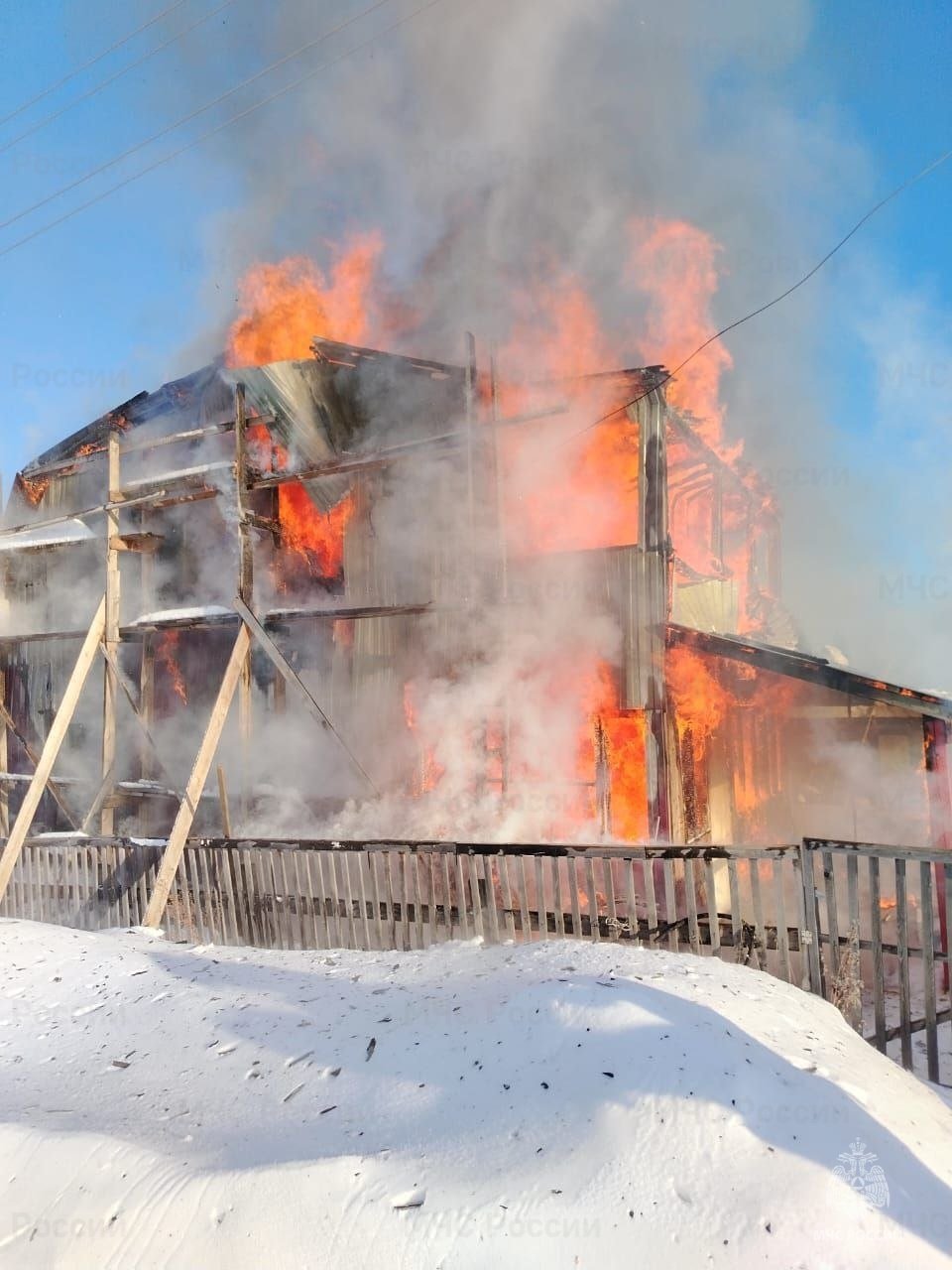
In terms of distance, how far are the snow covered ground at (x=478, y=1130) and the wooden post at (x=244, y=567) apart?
5442mm

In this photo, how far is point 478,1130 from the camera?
10.0ft

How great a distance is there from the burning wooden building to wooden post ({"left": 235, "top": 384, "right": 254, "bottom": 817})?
0.17ft

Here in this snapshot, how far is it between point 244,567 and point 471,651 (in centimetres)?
377

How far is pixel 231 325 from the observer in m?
15.0

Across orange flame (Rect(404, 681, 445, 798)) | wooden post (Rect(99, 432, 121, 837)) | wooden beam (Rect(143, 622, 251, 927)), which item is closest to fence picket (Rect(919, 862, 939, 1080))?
orange flame (Rect(404, 681, 445, 798))

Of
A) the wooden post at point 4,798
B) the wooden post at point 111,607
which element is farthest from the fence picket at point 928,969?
the wooden post at point 4,798

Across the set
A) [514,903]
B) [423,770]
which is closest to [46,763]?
[423,770]

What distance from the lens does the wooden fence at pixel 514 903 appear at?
5234mm

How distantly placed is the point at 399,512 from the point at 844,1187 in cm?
963

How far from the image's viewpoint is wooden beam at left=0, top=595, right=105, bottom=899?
9.09 m

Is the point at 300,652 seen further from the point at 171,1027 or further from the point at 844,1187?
the point at 844,1187

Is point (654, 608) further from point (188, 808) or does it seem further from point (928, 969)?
point (188, 808)

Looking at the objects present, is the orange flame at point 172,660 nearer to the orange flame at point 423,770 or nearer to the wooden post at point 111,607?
the wooden post at point 111,607

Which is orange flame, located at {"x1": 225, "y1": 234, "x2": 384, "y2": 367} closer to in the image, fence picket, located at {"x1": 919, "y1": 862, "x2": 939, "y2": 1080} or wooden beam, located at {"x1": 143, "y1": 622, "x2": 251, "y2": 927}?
wooden beam, located at {"x1": 143, "y1": 622, "x2": 251, "y2": 927}
